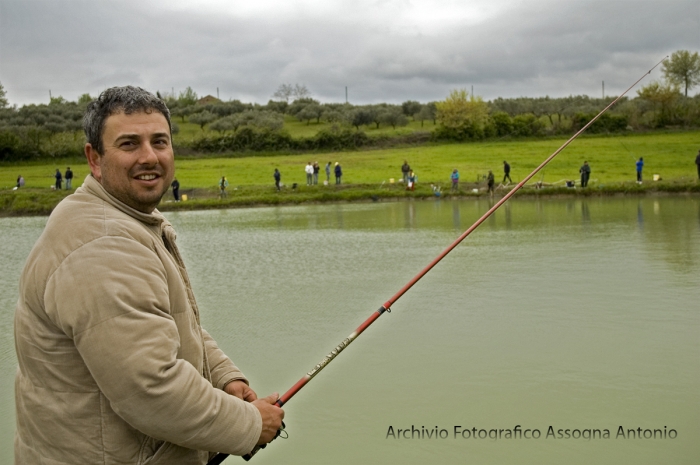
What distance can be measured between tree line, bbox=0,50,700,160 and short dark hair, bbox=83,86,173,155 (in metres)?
55.6

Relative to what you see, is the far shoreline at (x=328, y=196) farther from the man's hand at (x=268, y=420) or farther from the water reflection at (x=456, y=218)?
the man's hand at (x=268, y=420)

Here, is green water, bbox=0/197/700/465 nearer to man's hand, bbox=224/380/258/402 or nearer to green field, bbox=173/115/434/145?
man's hand, bbox=224/380/258/402

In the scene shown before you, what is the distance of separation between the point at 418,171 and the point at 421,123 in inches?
1195

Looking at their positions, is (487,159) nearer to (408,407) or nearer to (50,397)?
(408,407)

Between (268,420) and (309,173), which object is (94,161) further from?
(309,173)

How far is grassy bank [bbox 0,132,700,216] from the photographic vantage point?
3331cm

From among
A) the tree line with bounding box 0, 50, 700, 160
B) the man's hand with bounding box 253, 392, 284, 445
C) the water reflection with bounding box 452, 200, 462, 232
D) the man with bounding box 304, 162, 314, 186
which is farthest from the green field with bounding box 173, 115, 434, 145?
the man's hand with bounding box 253, 392, 284, 445

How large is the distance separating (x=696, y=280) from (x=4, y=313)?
437 inches

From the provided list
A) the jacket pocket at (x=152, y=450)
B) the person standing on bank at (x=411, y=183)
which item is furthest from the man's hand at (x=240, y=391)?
the person standing on bank at (x=411, y=183)

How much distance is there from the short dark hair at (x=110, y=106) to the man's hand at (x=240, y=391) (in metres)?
1.14

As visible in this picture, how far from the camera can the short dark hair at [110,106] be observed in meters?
2.38

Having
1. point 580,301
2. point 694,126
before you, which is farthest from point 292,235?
point 694,126

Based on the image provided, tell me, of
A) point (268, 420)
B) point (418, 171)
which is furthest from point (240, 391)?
point (418, 171)

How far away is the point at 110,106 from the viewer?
239 centimetres
